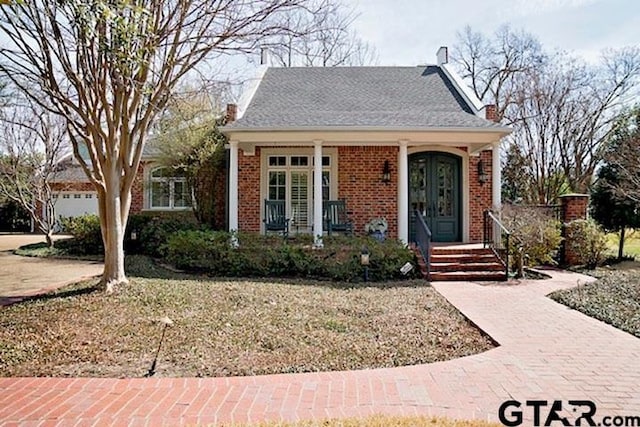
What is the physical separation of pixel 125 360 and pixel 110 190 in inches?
141

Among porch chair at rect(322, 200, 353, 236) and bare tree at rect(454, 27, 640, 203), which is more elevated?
bare tree at rect(454, 27, 640, 203)

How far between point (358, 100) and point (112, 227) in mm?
8030

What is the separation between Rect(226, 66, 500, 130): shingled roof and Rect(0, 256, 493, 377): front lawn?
183 inches

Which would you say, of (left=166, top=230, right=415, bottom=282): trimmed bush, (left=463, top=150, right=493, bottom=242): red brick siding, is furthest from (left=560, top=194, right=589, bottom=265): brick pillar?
(left=166, top=230, right=415, bottom=282): trimmed bush

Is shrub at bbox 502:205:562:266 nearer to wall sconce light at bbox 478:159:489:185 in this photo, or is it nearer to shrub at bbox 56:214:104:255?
wall sconce light at bbox 478:159:489:185

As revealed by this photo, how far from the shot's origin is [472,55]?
2417 cm

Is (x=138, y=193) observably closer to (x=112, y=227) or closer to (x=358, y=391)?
(x=112, y=227)

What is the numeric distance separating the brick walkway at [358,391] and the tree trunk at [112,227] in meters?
3.46

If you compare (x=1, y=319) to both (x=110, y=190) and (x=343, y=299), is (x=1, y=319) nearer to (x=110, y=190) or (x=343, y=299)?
(x=110, y=190)

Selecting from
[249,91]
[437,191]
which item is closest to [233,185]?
[249,91]

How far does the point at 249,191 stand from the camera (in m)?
12.8

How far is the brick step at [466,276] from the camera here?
9.50 m

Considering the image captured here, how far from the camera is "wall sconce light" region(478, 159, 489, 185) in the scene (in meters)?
12.7
